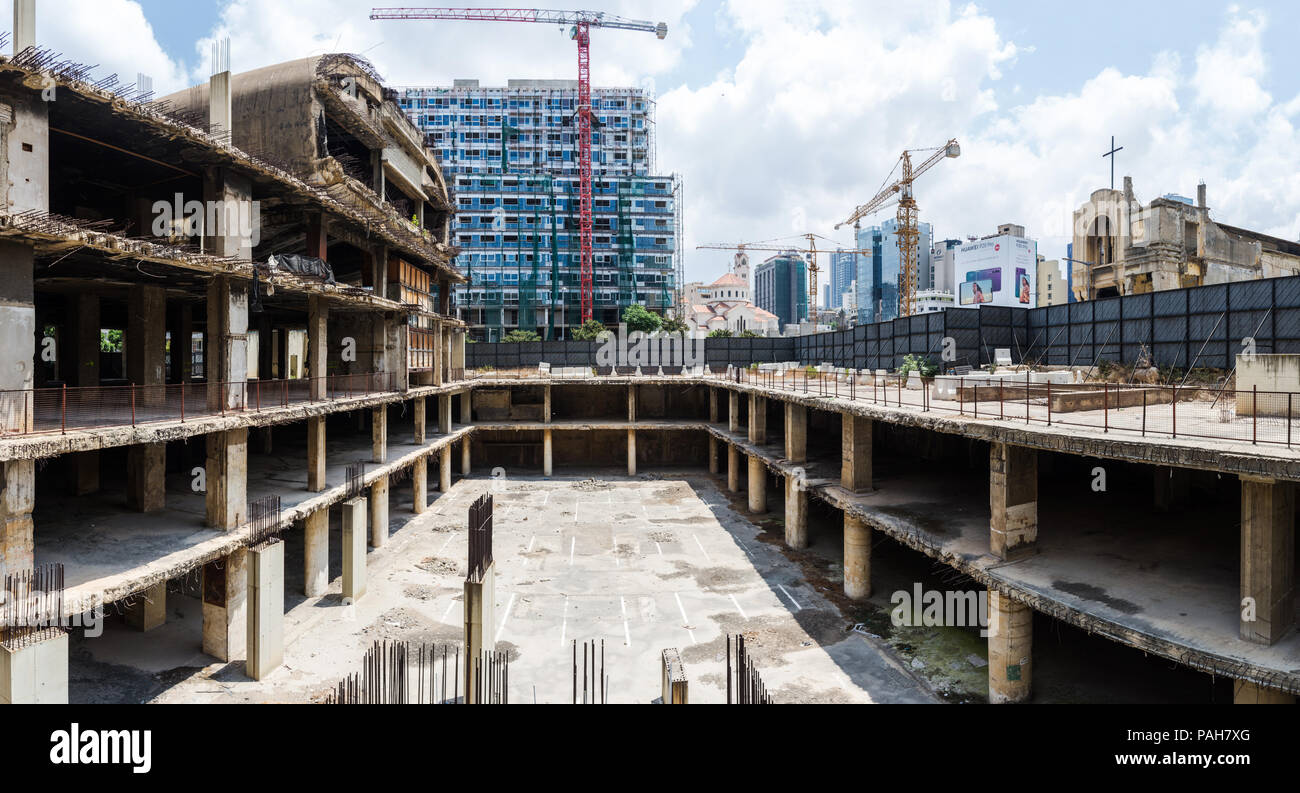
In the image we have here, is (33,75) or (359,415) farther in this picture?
(359,415)

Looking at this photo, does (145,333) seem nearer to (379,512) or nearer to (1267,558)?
(379,512)

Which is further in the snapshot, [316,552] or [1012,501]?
[316,552]

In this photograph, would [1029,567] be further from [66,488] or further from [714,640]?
[66,488]

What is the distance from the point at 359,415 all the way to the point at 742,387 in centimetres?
2416

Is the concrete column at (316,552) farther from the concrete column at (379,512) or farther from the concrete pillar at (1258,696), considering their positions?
the concrete pillar at (1258,696)

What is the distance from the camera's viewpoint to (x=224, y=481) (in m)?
18.1

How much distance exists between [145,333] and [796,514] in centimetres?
2411

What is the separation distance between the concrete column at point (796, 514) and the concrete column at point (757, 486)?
5.36 meters

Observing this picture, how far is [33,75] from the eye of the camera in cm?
1300

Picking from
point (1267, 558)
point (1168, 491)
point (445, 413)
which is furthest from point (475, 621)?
point (445, 413)

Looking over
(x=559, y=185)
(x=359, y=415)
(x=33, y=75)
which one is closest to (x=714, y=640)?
(x=33, y=75)

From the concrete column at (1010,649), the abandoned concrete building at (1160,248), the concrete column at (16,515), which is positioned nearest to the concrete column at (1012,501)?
the concrete column at (1010,649)

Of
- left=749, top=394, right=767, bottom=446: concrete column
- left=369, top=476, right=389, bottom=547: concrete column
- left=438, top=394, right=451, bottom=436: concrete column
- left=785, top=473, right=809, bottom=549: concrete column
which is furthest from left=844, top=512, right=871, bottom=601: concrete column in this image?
left=438, top=394, right=451, bottom=436: concrete column

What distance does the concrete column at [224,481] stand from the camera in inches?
709
